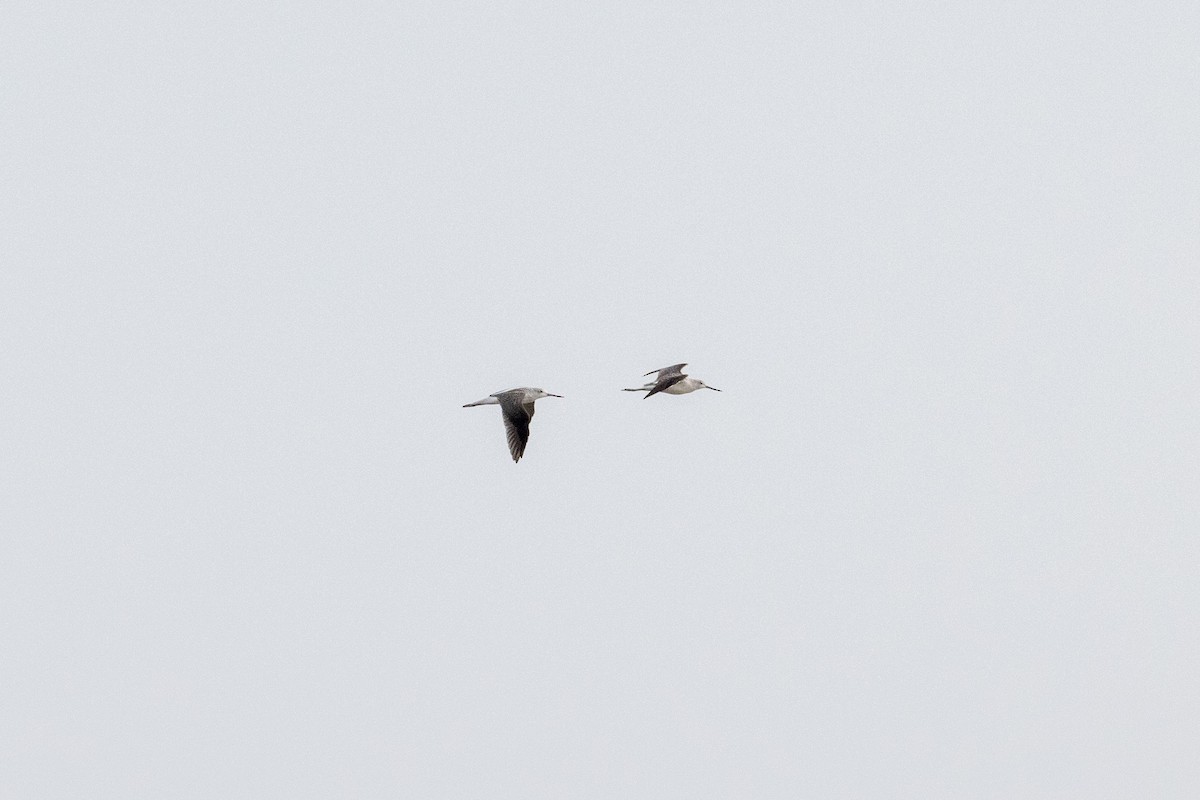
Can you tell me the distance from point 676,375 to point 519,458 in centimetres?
585

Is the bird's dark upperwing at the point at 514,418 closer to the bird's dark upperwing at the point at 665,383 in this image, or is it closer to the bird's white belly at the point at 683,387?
the bird's dark upperwing at the point at 665,383

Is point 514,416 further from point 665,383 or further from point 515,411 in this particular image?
point 665,383

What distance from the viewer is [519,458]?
64.3m

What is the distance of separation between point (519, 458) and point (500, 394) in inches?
91.3

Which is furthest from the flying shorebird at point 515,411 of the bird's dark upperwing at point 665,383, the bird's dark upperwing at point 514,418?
the bird's dark upperwing at point 665,383

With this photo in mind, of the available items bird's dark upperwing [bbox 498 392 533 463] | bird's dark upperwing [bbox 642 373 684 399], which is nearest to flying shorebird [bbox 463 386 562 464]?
bird's dark upperwing [bbox 498 392 533 463]

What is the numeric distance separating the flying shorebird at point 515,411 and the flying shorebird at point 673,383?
3384mm

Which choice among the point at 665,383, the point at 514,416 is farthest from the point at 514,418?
the point at 665,383

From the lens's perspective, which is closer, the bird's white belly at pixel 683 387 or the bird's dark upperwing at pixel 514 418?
the bird's dark upperwing at pixel 514 418

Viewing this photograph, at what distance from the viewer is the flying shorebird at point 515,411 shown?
212 ft

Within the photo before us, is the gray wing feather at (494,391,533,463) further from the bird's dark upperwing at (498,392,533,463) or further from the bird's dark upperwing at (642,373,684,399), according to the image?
the bird's dark upperwing at (642,373,684,399)

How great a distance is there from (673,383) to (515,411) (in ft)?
17.2

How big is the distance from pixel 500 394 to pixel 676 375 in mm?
5802

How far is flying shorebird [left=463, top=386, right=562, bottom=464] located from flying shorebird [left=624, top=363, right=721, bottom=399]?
3.38 metres
